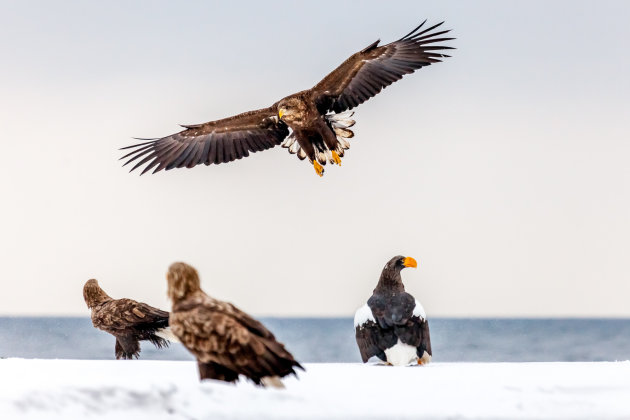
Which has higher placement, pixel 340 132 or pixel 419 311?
pixel 340 132

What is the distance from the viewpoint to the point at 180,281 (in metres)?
4.49

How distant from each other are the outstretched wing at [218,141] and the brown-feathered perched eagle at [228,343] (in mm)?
4486

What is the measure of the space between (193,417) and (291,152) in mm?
5193

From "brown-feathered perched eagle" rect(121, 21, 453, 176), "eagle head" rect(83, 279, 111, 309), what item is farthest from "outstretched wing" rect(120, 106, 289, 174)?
"eagle head" rect(83, 279, 111, 309)

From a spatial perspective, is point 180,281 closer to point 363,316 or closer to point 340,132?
point 363,316

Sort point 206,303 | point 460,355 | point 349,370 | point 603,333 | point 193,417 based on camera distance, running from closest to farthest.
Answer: point 193,417, point 206,303, point 349,370, point 460,355, point 603,333

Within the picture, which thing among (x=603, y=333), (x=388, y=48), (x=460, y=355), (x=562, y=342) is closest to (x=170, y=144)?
(x=388, y=48)

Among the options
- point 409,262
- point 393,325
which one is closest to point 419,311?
point 393,325

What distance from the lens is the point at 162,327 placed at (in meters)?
7.23

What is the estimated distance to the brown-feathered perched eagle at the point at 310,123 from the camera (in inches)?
334

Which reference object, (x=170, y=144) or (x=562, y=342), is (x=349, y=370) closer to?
(x=170, y=144)

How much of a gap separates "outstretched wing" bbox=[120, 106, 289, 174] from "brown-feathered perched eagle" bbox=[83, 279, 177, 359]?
1609mm

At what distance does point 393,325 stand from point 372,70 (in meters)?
2.81

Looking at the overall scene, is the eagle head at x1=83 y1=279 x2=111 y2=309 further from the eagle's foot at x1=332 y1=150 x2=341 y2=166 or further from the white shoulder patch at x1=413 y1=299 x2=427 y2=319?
the white shoulder patch at x1=413 y1=299 x2=427 y2=319
